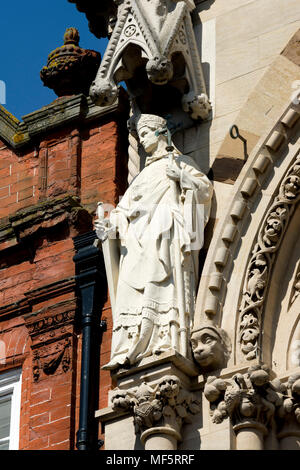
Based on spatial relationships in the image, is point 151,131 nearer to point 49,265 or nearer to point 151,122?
point 151,122

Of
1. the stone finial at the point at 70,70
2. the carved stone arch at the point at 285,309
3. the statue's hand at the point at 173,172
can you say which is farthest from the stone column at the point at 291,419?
the stone finial at the point at 70,70

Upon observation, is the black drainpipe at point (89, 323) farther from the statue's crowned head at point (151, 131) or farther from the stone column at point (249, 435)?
the stone column at point (249, 435)

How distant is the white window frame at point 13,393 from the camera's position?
15.5 metres

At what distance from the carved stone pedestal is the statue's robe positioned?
156 millimetres

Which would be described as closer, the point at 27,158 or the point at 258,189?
the point at 258,189

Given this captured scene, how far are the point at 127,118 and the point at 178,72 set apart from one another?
1.75 m

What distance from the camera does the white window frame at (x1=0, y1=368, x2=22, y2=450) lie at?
15492 mm

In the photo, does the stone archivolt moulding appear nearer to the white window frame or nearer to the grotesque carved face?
the grotesque carved face

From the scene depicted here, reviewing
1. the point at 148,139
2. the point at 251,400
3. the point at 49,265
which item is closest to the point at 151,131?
the point at 148,139

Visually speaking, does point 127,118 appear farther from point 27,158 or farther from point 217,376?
point 217,376

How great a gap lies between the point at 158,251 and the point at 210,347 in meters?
1.13

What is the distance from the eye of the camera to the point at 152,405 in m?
13.2
